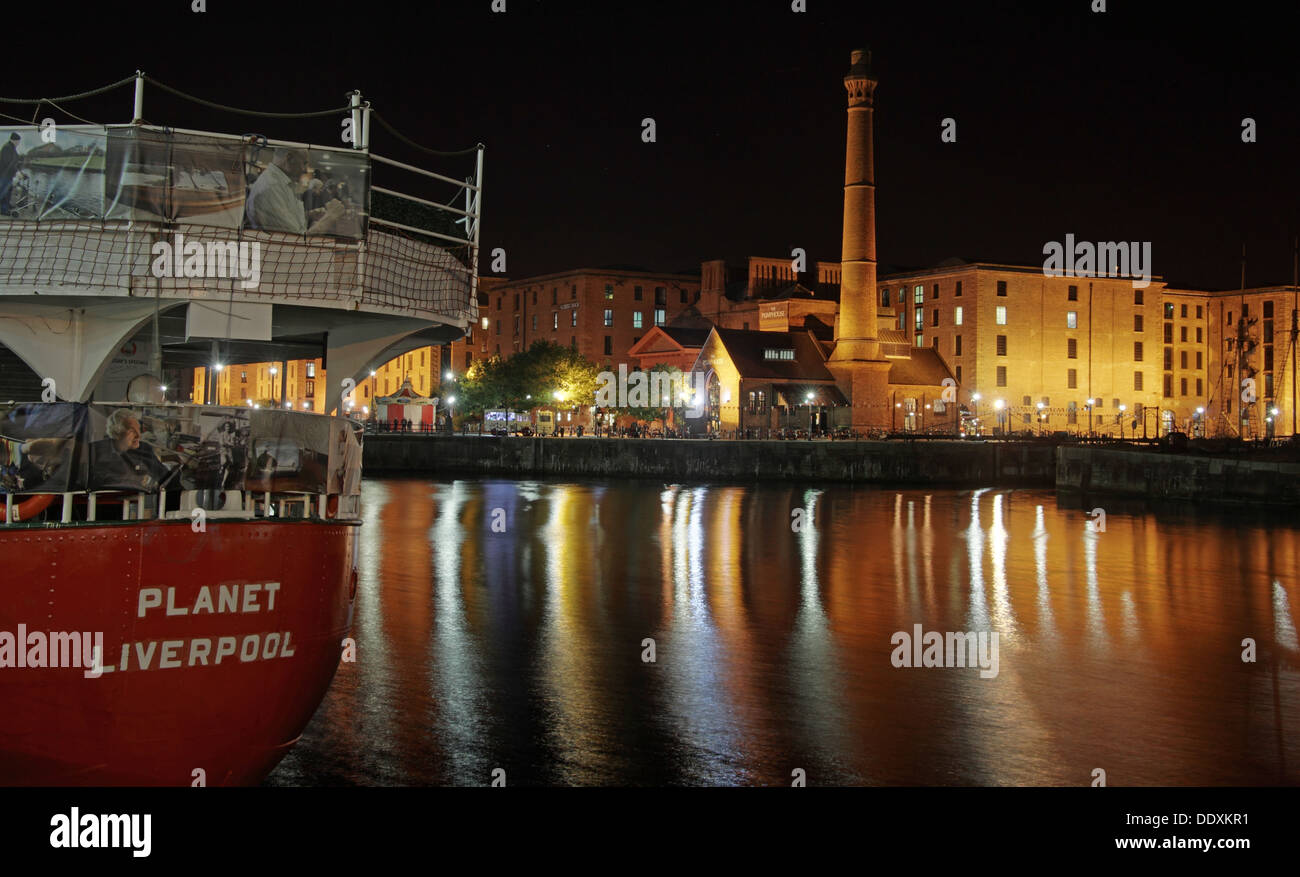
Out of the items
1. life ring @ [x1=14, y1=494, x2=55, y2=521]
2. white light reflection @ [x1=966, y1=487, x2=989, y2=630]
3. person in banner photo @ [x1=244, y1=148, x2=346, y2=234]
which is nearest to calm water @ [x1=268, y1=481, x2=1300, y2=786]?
white light reflection @ [x1=966, y1=487, x2=989, y2=630]

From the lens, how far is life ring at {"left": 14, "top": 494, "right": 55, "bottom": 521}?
30.6 ft

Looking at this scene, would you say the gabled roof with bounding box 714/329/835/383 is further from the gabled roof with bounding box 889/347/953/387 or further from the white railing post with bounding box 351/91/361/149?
the white railing post with bounding box 351/91/361/149

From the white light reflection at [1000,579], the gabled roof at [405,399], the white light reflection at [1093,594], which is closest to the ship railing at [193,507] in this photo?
the white light reflection at [1000,579]

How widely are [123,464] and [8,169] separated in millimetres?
4245

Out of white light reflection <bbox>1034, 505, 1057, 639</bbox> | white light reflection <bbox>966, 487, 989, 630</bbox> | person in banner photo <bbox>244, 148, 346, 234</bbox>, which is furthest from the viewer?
white light reflection <bbox>966, 487, 989, 630</bbox>

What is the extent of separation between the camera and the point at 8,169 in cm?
1173

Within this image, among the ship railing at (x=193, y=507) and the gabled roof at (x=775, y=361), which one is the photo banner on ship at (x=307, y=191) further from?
the gabled roof at (x=775, y=361)

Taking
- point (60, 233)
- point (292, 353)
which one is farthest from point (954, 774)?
point (292, 353)

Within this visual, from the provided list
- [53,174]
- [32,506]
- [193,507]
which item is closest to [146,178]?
[53,174]

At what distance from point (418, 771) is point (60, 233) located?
21.3ft

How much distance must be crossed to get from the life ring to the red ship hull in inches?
13.2

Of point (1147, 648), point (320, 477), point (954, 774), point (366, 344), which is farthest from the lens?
point (1147, 648)
